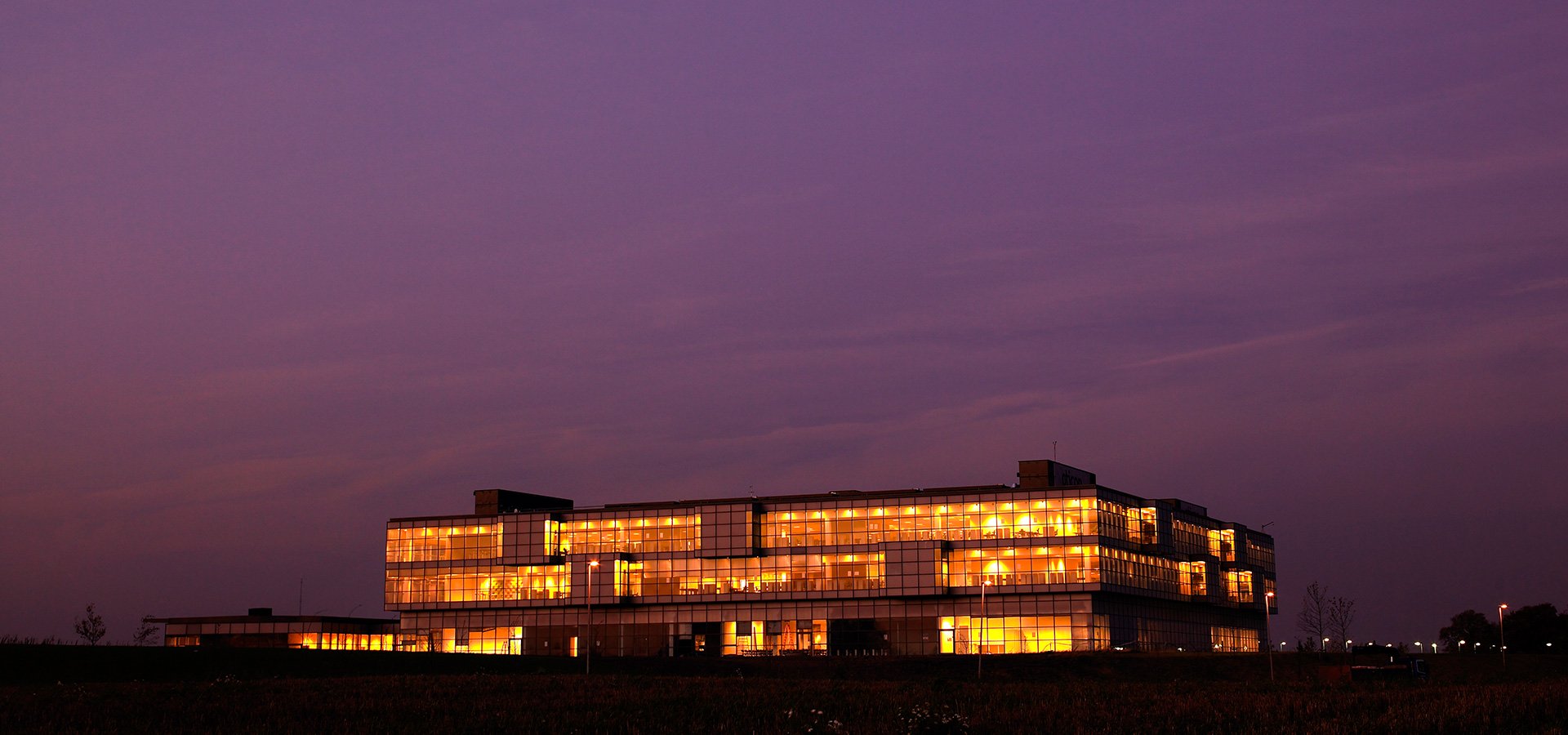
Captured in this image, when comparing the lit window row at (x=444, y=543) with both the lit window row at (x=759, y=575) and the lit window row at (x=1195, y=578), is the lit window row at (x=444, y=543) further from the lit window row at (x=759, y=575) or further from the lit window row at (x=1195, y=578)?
A: the lit window row at (x=1195, y=578)

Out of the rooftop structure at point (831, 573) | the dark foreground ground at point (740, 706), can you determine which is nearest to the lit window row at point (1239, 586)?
the rooftop structure at point (831, 573)

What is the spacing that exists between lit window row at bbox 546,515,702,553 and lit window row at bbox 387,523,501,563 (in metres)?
6.91

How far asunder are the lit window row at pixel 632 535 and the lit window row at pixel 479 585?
10.5ft

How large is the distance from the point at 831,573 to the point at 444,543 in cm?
4138

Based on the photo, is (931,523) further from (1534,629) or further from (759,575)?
(1534,629)

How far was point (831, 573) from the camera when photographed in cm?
15000

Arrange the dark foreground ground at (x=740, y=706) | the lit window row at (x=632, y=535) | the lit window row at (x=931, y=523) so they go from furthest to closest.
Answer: the lit window row at (x=632, y=535), the lit window row at (x=931, y=523), the dark foreground ground at (x=740, y=706)

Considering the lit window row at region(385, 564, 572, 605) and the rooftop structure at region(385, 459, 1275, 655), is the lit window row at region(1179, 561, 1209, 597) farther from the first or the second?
the lit window row at region(385, 564, 572, 605)

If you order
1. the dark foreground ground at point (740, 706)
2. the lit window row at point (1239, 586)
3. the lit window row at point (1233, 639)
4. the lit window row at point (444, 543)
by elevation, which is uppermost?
the lit window row at point (444, 543)

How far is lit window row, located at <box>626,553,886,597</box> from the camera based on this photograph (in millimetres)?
148875

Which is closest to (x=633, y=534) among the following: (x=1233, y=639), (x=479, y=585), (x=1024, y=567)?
(x=479, y=585)

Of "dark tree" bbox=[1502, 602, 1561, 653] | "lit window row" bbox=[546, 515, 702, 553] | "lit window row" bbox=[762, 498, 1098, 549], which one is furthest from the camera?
"dark tree" bbox=[1502, 602, 1561, 653]

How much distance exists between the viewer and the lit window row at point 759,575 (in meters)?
149

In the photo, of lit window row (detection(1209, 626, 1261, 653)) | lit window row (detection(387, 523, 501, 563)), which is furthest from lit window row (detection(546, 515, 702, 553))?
lit window row (detection(1209, 626, 1261, 653))
